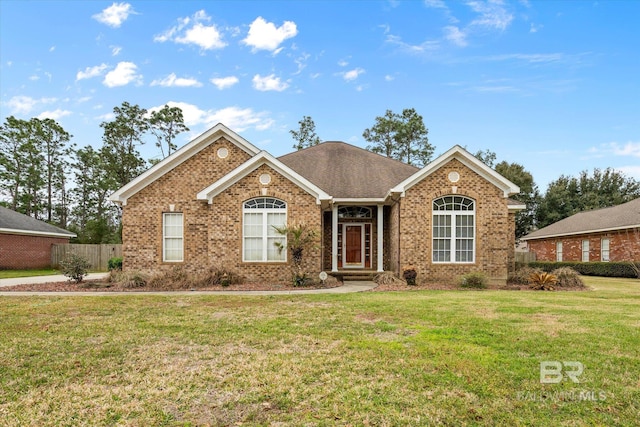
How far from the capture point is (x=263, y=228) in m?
14.9

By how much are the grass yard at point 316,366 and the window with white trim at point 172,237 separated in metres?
6.71

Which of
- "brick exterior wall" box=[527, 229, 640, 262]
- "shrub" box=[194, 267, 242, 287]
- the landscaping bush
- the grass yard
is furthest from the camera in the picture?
"brick exterior wall" box=[527, 229, 640, 262]

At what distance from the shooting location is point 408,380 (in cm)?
430

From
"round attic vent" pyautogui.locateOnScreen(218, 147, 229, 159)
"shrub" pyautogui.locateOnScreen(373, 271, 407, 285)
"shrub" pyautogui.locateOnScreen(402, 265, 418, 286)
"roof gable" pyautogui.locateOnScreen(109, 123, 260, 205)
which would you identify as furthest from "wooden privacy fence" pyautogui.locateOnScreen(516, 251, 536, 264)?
"round attic vent" pyautogui.locateOnScreen(218, 147, 229, 159)

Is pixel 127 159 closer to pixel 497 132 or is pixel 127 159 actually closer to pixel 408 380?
pixel 497 132

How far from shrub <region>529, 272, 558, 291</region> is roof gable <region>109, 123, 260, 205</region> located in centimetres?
1210

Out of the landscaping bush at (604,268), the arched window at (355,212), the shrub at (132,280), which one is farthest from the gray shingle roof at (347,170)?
the landscaping bush at (604,268)

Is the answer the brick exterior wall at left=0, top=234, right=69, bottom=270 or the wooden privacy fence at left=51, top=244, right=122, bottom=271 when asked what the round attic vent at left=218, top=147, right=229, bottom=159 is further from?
the brick exterior wall at left=0, top=234, right=69, bottom=270

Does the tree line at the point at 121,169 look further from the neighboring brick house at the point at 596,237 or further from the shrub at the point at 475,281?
the shrub at the point at 475,281

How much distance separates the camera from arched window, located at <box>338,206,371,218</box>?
1794 cm

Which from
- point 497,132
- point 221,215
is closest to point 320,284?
point 221,215

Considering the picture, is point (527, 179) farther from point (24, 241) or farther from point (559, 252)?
point (24, 241)

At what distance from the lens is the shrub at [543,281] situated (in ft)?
44.5

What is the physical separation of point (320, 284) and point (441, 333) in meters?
8.00
